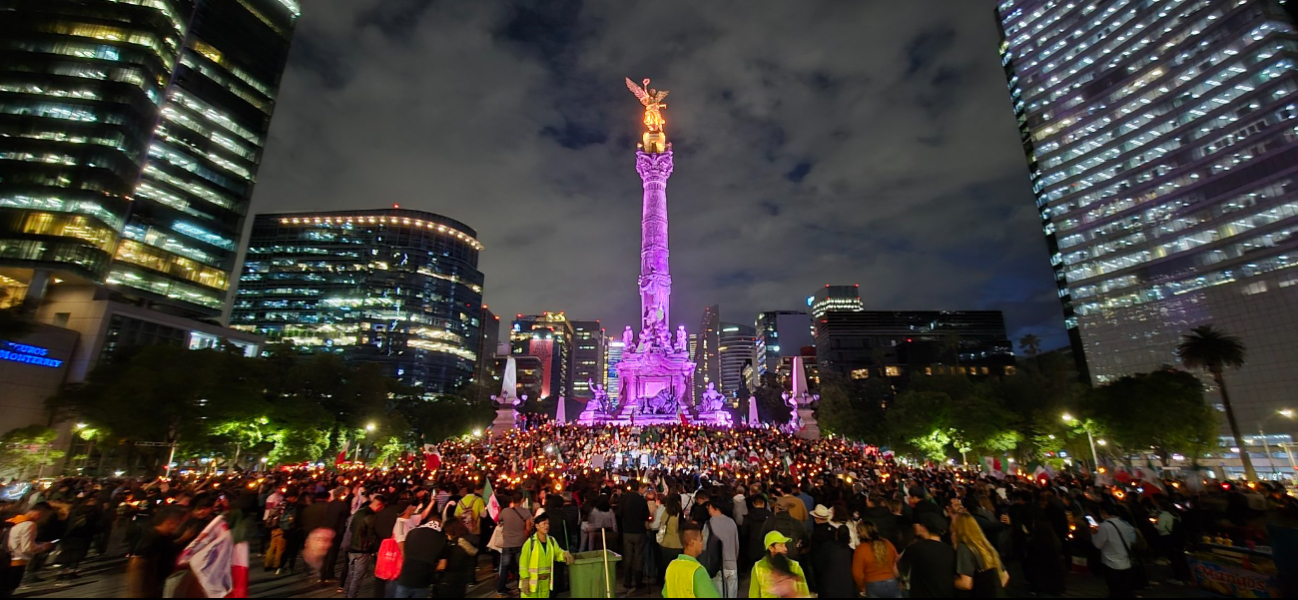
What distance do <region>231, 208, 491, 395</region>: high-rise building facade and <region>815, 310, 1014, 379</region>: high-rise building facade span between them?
8265 cm

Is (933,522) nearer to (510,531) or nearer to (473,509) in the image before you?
(510,531)

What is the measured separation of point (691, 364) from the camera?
215 feet

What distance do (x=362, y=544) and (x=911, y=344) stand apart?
356ft

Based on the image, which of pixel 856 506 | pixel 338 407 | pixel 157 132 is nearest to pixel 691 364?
pixel 338 407

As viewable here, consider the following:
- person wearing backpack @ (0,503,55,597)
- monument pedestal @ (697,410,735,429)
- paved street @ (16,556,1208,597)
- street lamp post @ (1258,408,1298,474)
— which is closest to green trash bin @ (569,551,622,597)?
paved street @ (16,556,1208,597)

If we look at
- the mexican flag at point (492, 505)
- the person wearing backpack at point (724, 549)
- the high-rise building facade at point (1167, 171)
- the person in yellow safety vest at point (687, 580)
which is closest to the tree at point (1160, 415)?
the high-rise building facade at point (1167, 171)

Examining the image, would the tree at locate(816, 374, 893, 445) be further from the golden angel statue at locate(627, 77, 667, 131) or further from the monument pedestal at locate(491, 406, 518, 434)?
the golden angel statue at locate(627, 77, 667, 131)

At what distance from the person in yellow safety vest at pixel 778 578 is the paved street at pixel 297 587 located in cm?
442

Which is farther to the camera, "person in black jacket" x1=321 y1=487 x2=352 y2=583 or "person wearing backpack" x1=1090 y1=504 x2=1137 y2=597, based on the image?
"person in black jacket" x1=321 y1=487 x2=352 y2=583

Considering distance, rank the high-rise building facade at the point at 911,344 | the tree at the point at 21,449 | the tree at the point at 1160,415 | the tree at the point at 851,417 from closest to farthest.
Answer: the tree at the point at 21,449
the tree at the point at 1160,415
the tree at the point at 851,417
the high-rise building facade at the point at 911,344

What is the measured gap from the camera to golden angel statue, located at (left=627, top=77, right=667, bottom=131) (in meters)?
80.7

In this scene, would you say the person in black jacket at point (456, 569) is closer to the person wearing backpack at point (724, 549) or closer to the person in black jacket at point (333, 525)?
the person wearing backpack at point (724, 549)

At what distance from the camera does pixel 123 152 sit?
2115 inches

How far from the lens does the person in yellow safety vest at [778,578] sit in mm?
5547
